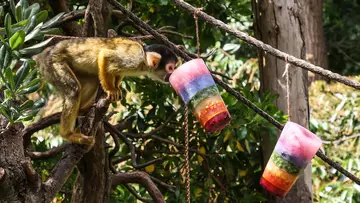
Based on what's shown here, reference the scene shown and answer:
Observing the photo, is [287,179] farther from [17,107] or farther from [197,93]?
[17,107]

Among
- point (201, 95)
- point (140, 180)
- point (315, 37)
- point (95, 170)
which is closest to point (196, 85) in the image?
point (201, 95)

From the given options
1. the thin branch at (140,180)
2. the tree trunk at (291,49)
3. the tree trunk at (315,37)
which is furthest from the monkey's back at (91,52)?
the tree trunk at (315,37)

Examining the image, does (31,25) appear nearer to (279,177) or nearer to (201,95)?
(201,95)

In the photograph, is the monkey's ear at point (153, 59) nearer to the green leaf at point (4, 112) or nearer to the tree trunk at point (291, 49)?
the green leaf at point (4, 112)

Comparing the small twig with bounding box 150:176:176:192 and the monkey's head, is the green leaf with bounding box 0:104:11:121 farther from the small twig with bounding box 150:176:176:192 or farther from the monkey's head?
the small twig with bounding box 150:176:176:192

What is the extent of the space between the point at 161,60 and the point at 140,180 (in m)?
0.64

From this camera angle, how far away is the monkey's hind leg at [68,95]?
2.70 metres

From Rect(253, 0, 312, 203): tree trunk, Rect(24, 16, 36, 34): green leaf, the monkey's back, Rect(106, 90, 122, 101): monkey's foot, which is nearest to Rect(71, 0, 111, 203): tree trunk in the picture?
the monkey's back

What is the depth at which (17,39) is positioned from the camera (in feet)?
6.81

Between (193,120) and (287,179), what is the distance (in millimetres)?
1838

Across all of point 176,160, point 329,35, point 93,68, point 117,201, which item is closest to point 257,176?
point 176,160

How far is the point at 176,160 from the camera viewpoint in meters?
3.93

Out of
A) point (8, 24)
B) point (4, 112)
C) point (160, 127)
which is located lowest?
point (160, 127)

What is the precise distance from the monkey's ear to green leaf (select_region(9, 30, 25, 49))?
31.0 inches
